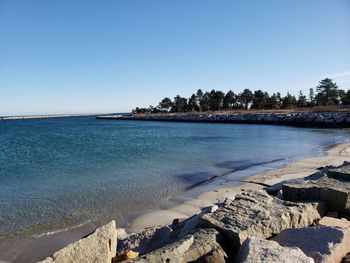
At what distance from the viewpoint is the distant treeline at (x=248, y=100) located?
→ 6562 centimetres

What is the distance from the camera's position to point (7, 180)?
12.7 m

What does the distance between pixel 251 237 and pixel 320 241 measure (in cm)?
82

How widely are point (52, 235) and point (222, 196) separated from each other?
450cm

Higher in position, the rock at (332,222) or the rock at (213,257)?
the rock at (213,257)

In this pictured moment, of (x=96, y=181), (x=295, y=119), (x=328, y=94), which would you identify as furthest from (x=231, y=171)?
(x=328, y=94)

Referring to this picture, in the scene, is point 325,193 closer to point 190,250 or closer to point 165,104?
point 190,250

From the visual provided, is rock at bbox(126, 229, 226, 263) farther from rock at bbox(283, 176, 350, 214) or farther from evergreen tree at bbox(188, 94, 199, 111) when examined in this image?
evergreen tree at bbox(188, 94, 199, 111)

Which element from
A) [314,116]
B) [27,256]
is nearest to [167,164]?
[27,256]

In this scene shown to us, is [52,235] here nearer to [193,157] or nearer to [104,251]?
[104,251]

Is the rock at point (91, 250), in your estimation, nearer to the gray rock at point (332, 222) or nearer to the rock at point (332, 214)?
the gray rock at point (332, 222)

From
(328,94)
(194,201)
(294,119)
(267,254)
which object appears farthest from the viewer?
(328,94)

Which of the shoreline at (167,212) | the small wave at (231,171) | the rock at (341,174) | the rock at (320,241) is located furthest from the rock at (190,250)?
the small wave at (231,171)

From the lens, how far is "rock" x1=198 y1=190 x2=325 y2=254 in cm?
387

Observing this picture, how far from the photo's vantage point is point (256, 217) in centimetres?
419
